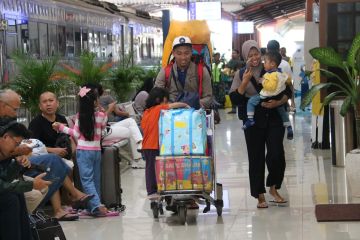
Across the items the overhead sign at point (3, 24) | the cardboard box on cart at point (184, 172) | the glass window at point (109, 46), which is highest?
the overhead sign at point (3, 24)

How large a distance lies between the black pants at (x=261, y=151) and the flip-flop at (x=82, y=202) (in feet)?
5.20

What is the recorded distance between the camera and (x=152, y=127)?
809 centimetres

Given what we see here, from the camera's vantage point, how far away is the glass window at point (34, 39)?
484 inches

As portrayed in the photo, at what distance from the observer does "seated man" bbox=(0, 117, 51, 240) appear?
18.2 ft

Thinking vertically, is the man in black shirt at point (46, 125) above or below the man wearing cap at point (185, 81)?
below

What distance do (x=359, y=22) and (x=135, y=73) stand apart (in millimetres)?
5818

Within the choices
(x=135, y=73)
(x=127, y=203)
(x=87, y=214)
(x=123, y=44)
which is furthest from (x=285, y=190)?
(x=123, y=44)

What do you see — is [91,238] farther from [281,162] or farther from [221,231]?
[281,162]

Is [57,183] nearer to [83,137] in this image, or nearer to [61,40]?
[83,137]

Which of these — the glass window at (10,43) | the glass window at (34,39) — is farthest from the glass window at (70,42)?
the glass window at (10,43)

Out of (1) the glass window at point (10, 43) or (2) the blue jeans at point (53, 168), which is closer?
(2) the blue jeans at point (53, 168)

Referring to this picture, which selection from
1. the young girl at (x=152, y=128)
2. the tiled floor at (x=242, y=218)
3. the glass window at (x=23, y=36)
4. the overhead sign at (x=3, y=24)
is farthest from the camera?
the glass window at (x=23, y=36)

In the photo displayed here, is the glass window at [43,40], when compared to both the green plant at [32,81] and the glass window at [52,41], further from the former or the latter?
the green plant at [32,81]

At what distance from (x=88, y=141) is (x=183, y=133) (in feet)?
3.78
